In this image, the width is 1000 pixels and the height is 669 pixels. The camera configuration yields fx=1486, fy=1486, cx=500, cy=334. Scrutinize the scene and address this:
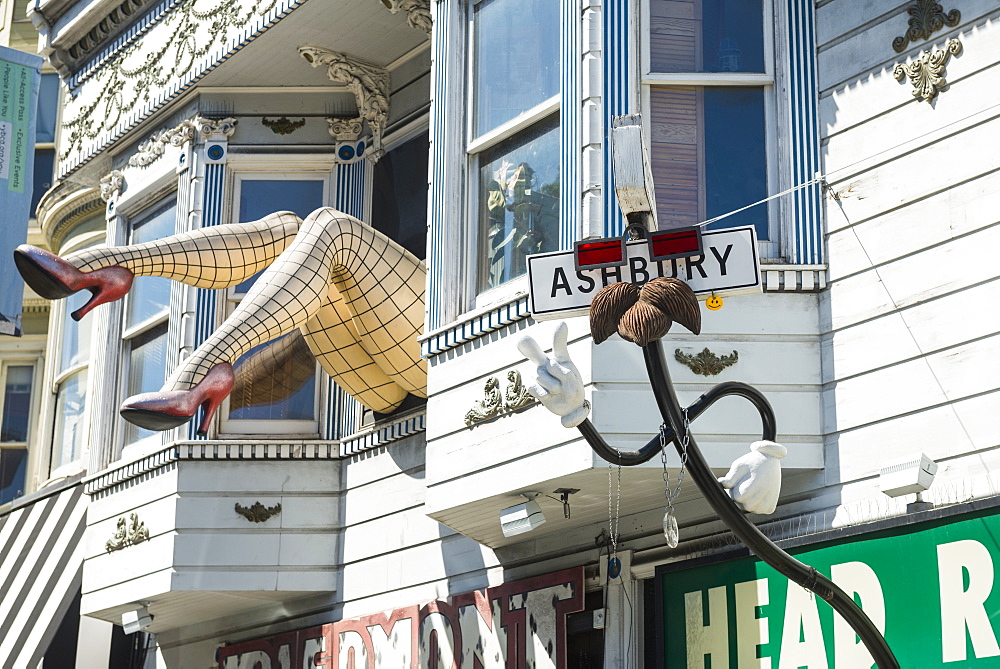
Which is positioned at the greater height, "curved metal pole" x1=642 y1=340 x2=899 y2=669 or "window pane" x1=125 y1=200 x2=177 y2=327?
"window pane" x1=125 y1=200 x2=177 y2=327

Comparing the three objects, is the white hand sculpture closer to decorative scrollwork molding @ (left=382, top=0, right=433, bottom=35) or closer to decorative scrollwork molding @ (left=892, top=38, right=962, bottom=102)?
decorative scrollwork molding @ (left=892, top=38, right=962, bottom=102)

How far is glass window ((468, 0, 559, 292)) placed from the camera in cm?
866

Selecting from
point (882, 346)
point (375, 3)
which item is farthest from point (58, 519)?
point (882, 346)

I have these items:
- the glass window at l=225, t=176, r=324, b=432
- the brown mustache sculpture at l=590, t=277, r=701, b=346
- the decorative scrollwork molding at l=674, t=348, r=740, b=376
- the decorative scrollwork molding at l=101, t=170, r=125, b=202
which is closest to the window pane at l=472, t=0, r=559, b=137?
the decorative scrollwork molding at l=674, t=348, r=740, b=376

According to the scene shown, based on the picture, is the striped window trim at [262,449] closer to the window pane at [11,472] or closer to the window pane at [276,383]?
the window pane at [276,383]

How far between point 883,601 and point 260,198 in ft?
22.0

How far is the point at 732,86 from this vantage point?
8.33 m

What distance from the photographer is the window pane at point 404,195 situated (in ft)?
37.4

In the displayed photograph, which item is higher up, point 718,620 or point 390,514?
point 390,514

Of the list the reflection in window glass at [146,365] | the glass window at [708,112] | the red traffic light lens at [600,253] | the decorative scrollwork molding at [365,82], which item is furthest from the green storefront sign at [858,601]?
the reflection in window glass at [146,365]

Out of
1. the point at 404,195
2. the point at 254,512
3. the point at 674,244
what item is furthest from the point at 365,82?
the point at 674,244

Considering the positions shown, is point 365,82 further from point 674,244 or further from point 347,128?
point 674,244

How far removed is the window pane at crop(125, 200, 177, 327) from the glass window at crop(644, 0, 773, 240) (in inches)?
211

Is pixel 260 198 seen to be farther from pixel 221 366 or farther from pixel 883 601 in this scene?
pixel 883 601
